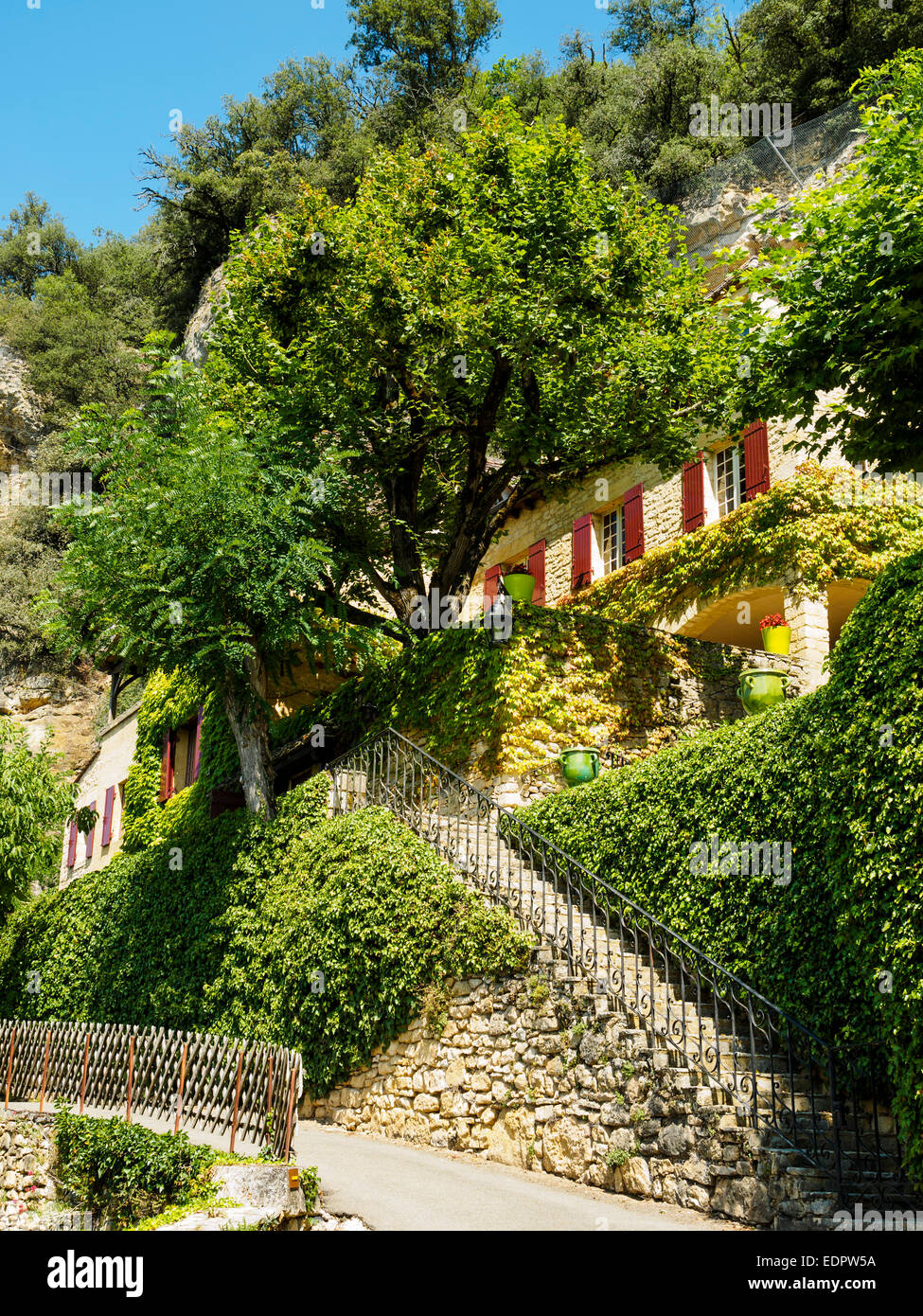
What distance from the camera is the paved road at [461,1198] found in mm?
6941

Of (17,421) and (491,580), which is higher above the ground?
(17,421)

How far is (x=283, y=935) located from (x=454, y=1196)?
5131 mm

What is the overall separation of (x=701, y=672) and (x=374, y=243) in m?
7.85

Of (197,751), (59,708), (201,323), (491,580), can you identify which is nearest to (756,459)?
(491,580)

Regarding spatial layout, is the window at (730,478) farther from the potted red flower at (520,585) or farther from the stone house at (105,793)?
the stone house at (105,793)

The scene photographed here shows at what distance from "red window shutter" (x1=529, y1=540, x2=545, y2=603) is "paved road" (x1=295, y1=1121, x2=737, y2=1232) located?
13763mm

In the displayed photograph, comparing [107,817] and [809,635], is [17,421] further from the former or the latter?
[809,635]

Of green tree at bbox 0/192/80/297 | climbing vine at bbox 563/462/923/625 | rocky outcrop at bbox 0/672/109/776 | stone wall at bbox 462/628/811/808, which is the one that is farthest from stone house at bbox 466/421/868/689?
green tree at bbox 0/192/80/297

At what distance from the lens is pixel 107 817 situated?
78.6 feet

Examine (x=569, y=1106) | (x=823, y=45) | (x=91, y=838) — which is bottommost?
(x=569, y=1106)

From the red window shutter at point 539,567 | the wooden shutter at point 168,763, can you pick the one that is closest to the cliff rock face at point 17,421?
the wooden shutter at point 168,763

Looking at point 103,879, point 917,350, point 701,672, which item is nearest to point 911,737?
point 917,350

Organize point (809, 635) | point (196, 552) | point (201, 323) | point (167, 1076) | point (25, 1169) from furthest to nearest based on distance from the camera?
point (201, 323)
point (809, 635)
point (196, 552)
point (25, 1169)
point (167, 1076)

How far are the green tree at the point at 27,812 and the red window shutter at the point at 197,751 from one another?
7.67 feet
